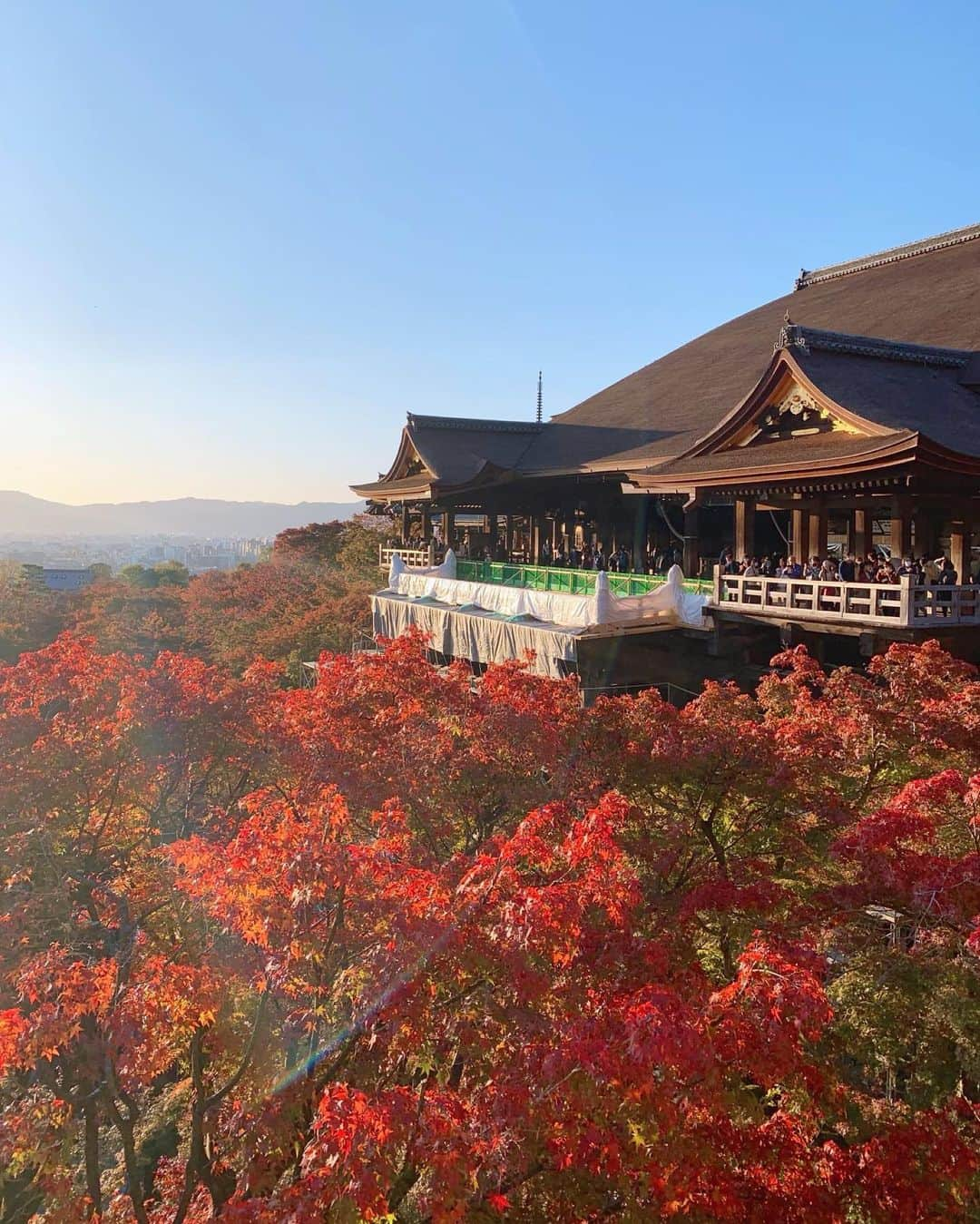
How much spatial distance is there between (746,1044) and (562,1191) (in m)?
1.63

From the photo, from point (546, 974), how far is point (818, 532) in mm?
11285

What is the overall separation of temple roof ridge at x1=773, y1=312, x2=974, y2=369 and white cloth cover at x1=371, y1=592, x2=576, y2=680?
645 cm

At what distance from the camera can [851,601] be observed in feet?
38.8

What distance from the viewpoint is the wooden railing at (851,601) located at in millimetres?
11159

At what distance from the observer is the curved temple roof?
13.5 m

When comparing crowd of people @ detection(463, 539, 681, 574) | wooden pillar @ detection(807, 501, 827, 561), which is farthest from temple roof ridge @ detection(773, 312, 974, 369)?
crowd of people @ detection(463, 539, 681, 574)

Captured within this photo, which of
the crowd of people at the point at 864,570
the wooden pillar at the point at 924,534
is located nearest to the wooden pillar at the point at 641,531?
the crowd of people at the point at 864,570

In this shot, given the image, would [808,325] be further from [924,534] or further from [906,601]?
[906,601]

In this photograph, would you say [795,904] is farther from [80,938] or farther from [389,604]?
[389,604]

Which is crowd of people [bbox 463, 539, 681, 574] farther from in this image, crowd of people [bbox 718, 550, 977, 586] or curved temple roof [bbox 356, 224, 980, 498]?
crowd of people [bbox 718, 550, 977, 586]

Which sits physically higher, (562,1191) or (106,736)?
(106,736)

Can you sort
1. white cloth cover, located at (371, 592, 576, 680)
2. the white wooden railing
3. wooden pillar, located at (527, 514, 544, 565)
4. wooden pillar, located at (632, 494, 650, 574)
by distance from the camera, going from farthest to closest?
wooden pillar, located at (527, 514, 544, 565), the white wooden railing, wooden pillar, located at (632, 494, 650, 574), white cloth cover, located at (371, 592, 576, 680)

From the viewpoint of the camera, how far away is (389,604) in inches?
943

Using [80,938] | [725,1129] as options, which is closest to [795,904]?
[725,1129]
